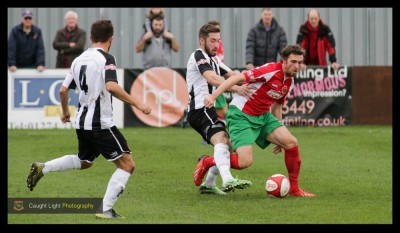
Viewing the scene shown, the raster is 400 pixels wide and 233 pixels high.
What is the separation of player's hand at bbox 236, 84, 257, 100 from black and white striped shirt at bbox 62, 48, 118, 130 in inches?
74.9

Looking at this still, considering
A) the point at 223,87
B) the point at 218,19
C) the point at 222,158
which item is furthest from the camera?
the point at 218,19

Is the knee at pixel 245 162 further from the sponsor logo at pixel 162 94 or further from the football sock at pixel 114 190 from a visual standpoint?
the sponsor logo at pixel 162 94

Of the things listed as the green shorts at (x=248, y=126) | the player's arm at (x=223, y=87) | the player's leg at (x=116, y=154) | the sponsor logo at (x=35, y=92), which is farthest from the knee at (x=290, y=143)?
the sponsor logo at (x=35, y=92)

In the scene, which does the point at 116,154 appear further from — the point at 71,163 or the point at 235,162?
the point at 235,162

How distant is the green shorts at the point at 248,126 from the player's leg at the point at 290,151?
7 centimetres

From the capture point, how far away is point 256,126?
1194cm

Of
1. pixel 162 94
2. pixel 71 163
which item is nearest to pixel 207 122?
pixel 71 163

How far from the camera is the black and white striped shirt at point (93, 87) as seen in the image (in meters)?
10.2

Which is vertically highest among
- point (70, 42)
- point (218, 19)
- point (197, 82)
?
point (218, 19)

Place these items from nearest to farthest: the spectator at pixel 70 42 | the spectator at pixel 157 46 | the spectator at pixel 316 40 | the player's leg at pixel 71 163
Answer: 1. the player's leg at pixel 71 163
2. the spectator at pixel 157 46
3. the spectator at pixel 316 40
4. the spectator at pixel 70 42

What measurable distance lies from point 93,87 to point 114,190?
3.26ft

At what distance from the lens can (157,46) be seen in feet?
69.6

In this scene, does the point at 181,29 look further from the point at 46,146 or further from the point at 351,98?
the point at 46,146

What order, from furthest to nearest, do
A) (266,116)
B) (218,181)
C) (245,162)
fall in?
(218,181) → (266,116) → (245,162)
